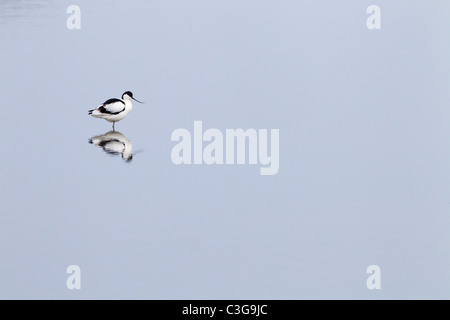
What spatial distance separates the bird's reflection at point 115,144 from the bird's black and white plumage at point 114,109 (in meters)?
0.13

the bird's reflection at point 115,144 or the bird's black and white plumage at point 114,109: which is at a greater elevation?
the bird's black and white plumage at point 114,109

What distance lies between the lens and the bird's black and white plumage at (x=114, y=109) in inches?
290

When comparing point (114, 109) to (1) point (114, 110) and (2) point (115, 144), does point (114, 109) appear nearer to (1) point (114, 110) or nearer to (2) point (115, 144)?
(1) point (114, 110)

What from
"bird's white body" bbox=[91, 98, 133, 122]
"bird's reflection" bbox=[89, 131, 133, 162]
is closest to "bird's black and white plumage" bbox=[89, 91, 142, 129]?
"bird's white body" bbox=[91, 98, 133, 122]

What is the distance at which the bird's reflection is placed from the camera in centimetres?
725

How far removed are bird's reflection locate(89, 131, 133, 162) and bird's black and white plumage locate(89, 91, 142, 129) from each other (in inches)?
5.0

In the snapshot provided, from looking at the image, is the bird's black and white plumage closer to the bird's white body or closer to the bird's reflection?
the bird's white body

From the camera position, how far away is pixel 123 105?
7586mm

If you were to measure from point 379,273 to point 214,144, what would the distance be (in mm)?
1158

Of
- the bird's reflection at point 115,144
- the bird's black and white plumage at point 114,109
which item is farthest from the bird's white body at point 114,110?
the bird's reflection at point 115,144

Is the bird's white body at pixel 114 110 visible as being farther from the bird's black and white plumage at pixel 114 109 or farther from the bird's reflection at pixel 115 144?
the bird's reflection at pixel 115 144

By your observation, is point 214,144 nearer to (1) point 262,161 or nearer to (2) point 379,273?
(1) point 262,161

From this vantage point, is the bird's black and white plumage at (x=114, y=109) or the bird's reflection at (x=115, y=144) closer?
the bird's reflection at (x=115, y=144)
